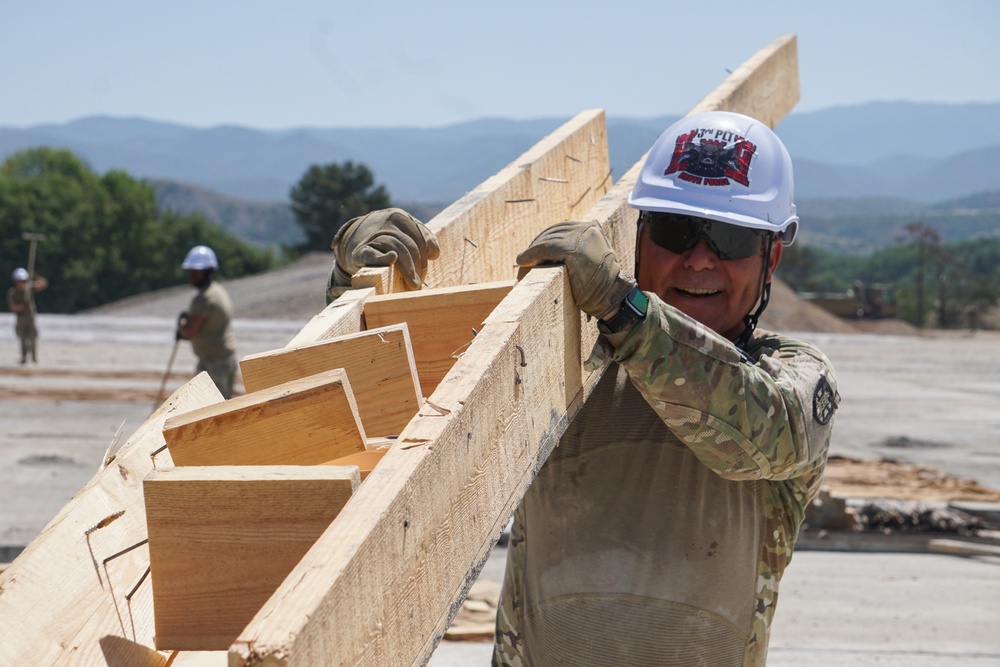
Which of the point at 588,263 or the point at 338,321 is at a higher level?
the point at 588,263

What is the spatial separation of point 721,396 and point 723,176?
72 centimetres

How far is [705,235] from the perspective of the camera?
2820 millimetres

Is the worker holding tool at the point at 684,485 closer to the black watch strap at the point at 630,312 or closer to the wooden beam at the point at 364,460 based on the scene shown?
the black watch strap at the point at 630,312

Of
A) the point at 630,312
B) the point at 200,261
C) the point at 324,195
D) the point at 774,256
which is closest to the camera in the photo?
the point at 630,312

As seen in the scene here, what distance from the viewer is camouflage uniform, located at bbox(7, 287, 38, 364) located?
20.5 meters

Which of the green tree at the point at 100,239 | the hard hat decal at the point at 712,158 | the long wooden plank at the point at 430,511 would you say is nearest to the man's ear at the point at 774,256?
the hard hat decal at the point at 712,158

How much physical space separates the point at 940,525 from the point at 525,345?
813cm

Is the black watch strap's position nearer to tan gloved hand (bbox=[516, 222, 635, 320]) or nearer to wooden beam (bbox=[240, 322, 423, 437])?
tan gloved hand (bbox=[516, 222, 635, 320])

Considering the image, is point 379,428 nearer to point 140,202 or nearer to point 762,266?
point 762,266

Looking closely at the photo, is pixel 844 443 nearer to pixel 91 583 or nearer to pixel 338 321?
pixel 338 321

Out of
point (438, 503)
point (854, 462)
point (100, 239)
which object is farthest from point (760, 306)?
point (100, 239)

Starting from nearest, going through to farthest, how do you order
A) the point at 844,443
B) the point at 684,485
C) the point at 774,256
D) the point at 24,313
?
the point at 684,485 → the point at 774,256 → the point at 844,443 → the point at 24,313

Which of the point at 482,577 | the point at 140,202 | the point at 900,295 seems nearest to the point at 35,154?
the point at 140,202

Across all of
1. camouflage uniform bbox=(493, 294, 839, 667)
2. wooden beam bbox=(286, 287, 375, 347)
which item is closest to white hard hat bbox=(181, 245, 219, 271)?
wooden beam bbox=(286, 287, 375, 347)
